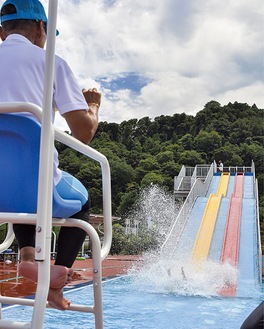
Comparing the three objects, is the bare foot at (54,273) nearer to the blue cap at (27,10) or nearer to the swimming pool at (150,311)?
the blue cap at (27,10)

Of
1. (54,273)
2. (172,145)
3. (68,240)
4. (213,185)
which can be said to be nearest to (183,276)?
(68,240)

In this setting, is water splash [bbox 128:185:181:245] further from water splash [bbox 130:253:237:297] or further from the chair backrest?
the chair backrest

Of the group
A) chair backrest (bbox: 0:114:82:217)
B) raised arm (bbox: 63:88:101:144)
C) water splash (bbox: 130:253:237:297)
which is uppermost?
raised arm (bbox: 63:88:101:144)

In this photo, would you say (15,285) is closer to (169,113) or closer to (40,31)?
(40,31)

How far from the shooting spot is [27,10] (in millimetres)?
1177

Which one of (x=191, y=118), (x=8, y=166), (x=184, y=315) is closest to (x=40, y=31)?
(x=8, y=166)

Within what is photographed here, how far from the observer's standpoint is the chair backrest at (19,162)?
0.95 meters

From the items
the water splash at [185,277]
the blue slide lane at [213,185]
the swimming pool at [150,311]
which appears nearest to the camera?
the swimming pool at [150,311]

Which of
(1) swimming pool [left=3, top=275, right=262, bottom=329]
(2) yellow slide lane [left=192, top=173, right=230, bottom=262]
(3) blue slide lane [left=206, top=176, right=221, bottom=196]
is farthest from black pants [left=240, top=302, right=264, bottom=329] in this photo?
(3) blue slide lane [left=206, top=176, right=221, bottom=196]

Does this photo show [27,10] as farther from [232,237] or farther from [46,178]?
[232,237]

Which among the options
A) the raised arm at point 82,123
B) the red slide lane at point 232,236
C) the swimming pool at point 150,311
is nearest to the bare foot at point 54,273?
the raised arm at point 82,123

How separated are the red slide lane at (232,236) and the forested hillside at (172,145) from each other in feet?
33.0

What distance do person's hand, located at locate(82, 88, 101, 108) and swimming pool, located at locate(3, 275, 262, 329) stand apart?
2284 millimetres

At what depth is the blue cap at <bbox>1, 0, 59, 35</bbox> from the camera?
116 cm
